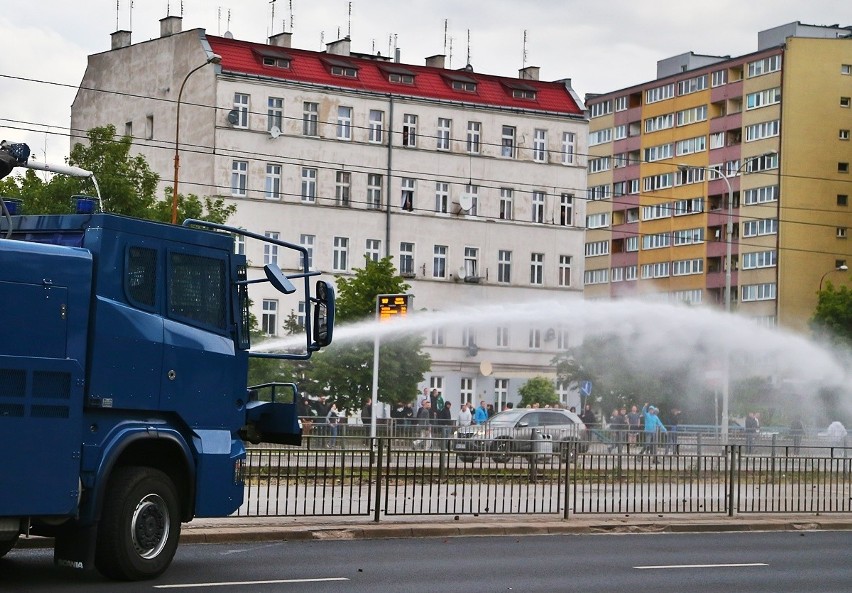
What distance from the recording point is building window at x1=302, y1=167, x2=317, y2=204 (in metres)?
74.1

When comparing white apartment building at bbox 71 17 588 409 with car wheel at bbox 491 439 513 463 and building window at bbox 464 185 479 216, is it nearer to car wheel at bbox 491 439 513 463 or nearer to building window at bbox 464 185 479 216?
building window at bbox 464 185 479 216

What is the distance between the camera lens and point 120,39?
7950 centimetres

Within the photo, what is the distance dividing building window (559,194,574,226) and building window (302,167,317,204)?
14.3m

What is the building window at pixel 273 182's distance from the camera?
73.0 m

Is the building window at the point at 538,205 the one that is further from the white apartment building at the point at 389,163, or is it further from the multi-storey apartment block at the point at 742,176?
the multi-storey apartment block at the point at 742,176

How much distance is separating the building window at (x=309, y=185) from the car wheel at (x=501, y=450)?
2058 inches

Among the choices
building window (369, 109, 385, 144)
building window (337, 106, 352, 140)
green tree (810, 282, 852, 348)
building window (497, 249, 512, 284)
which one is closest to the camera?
building window (337, 106, 352, 140)

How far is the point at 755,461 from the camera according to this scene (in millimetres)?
24344

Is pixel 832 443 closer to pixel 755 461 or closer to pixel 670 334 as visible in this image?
pixel 755 461

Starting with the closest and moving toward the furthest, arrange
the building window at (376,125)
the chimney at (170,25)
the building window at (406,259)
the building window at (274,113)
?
the building window at (274,113), the building window at (376,125), the chimney at (170,25), the building window at (406,259)

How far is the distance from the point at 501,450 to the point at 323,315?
802cm

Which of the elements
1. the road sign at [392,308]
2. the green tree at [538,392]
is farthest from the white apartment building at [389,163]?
Answer: the road sign at [392,308]

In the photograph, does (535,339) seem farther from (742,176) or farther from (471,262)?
(742,176)

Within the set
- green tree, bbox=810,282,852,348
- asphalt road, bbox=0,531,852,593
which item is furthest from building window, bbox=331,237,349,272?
asphalt road, bbox=0,531,852,593
